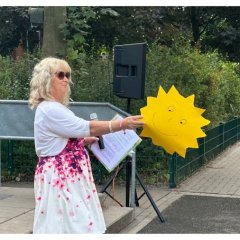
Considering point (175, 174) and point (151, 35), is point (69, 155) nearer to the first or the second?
point (175, 174)

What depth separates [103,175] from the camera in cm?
1017

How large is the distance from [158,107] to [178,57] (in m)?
6.51

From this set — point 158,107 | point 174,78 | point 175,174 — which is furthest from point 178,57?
point 158,107

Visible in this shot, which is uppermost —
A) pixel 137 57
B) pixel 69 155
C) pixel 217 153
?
pixel 137 57

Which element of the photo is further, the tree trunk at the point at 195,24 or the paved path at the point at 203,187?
the tree trunk at the point at 195,24

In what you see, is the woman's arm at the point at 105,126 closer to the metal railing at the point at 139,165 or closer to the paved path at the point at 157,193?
Result: the paved path at the point at 157,193

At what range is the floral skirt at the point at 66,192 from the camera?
13.2 ft

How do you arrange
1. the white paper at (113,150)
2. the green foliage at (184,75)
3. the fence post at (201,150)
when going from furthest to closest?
the fence post at (201,150) → the green foliage at (184,75) → the white paper at (113,150)

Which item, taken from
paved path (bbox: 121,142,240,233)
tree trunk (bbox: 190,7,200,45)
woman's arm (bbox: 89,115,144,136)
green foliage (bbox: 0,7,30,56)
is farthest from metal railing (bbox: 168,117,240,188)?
green foliage (bbox: 0,7,30,56)

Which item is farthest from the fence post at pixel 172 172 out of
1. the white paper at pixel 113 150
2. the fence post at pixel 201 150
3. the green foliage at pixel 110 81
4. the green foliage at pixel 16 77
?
the white paper at pixel 113 150

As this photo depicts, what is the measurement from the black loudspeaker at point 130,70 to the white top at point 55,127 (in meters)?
2.70

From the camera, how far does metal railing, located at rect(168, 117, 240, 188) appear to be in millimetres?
10156

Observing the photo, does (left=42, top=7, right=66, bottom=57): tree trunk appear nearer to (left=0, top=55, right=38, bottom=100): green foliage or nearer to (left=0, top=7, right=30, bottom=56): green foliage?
(left=0, top=55, right=38, bottom=100): green foliage

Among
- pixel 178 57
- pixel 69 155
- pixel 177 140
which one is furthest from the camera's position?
pixel 178 57
